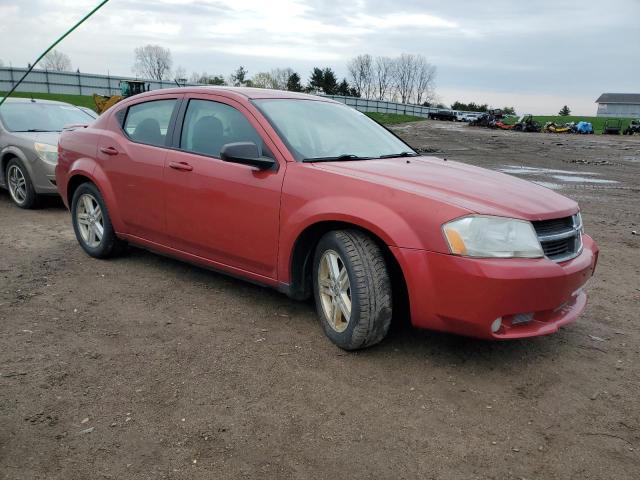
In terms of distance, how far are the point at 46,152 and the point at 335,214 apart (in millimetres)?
5730

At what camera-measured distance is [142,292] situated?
4.56 m

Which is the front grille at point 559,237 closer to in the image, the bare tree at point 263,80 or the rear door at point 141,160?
the rear door at point 141,160

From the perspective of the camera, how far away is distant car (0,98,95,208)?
755 centimetres

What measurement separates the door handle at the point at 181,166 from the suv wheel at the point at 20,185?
437cm

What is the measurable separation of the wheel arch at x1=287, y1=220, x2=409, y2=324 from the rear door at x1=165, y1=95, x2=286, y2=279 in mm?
169

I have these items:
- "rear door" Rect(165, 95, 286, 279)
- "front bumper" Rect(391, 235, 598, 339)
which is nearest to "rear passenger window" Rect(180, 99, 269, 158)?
"rear door" Rect(165, 95, 286, 279)

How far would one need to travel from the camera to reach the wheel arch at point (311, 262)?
3414 mm

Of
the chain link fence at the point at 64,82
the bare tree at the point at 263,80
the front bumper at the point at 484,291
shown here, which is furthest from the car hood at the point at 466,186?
the bare tree at the point at 263,80

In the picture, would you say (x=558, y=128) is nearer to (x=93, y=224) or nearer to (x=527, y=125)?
(x=527, y=125)

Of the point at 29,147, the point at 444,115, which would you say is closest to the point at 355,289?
the point at 29,147

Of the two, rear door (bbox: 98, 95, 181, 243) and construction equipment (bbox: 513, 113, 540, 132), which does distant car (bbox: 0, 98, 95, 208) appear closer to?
rear door (bbox: 98, 95, 181, 243)

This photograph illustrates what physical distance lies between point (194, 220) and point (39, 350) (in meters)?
1.38

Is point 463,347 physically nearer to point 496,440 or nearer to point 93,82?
point 496,440

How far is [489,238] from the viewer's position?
9.84 ft
